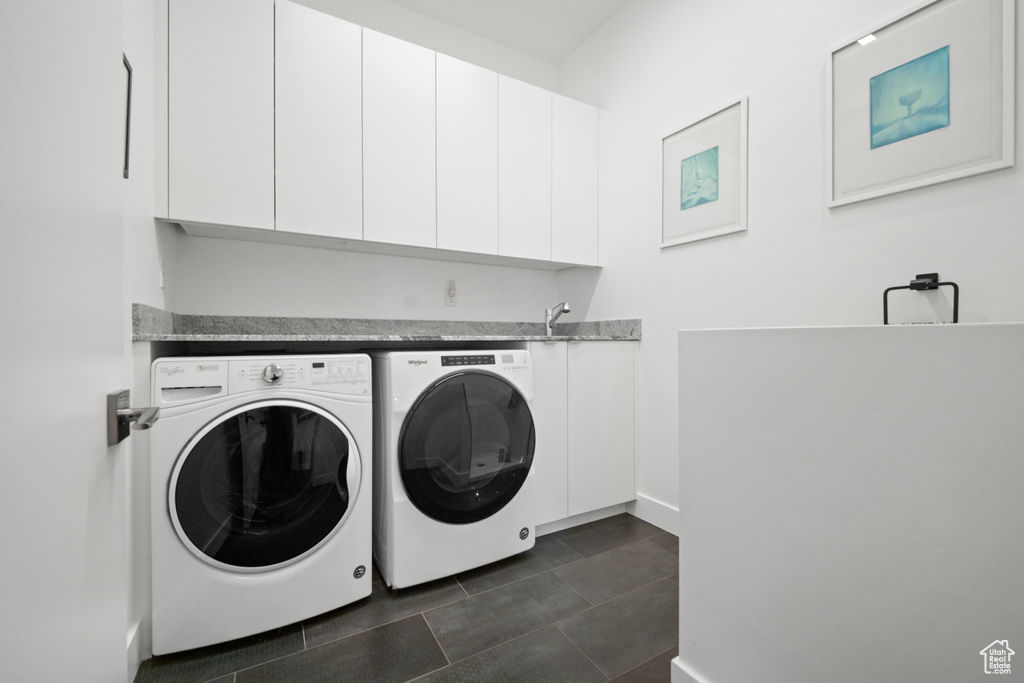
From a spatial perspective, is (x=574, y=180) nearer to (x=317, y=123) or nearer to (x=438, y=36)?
(x=438, y=36)

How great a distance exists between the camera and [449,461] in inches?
63.9

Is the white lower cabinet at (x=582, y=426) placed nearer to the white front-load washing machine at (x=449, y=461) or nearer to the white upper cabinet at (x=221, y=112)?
the white front-load washing machine at (x=449, y=461)

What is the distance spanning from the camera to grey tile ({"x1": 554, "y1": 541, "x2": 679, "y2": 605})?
62.8 inches

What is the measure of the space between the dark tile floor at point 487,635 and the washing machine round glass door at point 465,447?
31cm

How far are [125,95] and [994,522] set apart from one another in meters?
2.12

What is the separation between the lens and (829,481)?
0.76 metres

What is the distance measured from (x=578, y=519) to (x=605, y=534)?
15 centimetres

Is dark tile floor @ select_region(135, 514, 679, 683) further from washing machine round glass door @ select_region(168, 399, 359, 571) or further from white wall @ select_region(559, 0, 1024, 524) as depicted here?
white wall @ select_region(559, 0, 1024, 524)

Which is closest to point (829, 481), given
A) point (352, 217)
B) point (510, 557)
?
point (510, 557)

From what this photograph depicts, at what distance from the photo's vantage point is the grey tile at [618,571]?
5.24 feet

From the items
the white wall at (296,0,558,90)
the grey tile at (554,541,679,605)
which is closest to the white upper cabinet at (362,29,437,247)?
the white wall at (296,0,558,90)

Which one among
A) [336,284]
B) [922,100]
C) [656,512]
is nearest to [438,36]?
[336,284]

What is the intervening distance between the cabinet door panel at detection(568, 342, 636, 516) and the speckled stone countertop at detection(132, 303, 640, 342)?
0.36 feet

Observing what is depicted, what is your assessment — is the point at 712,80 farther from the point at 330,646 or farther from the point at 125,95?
the point at 330,646
